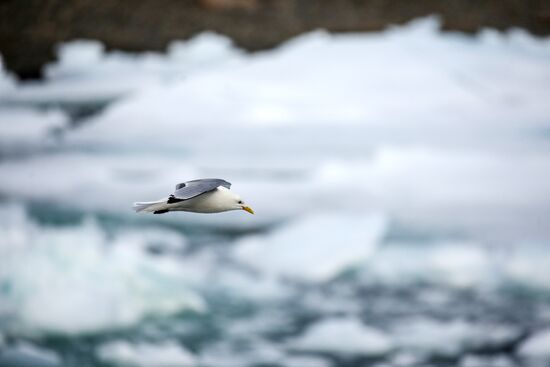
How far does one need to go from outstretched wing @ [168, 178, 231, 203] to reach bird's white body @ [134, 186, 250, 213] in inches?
5.1

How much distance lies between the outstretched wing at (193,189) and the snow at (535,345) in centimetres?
4345

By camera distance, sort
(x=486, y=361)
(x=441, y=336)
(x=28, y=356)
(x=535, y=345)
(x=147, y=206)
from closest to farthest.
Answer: (x=147, y=206), (x=535, y=345), (x=28, y=356), (x=486, y=361), (x=441, y=336)

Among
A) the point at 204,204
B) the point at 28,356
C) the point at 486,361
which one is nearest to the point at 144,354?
the point at 28,356

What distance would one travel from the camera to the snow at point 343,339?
54594mm

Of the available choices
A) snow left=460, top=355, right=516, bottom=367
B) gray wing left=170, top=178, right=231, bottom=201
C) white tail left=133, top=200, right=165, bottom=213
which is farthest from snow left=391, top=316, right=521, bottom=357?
white tail left=133, top=200, right=165, bottom=213

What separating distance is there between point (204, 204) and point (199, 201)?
0.07m

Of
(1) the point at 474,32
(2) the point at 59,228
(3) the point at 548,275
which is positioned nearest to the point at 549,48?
(1) the point at 474,32

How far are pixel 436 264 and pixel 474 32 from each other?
51.2ft

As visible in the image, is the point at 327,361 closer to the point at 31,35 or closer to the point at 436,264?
the point at 436,264

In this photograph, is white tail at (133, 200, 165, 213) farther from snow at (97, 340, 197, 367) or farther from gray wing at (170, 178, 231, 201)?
snow at (97, 340, 197, 367)

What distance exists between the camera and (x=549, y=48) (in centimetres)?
4197

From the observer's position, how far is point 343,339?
2203 inches

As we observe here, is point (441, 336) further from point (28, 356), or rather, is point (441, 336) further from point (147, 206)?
point (147, 206)

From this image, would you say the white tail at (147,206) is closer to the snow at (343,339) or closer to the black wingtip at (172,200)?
the black wingtip at (172,200)
